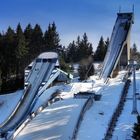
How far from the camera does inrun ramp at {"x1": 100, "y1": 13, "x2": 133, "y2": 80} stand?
220 ft

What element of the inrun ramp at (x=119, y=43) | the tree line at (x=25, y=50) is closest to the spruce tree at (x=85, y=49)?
the tree line at (x=25, y=50)

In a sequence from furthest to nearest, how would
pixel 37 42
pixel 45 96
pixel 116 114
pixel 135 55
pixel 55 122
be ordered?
pixel 135 55 < pixel 37 42 < pixel 45 96 < pixel 116 114 < pixel 55 122

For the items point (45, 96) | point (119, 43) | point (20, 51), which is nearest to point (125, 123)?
point (45, 96)

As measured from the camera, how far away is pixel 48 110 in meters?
41.1

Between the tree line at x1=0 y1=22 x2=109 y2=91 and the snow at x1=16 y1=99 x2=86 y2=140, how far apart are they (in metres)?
21.0

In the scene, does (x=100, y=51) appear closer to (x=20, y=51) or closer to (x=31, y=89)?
(x=20, y=51)

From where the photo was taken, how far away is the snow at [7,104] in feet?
147

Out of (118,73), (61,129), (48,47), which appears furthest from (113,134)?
(48,47)

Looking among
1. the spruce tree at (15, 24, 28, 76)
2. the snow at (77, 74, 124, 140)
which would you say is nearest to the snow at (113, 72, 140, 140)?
the snow at (77, 74, 124, 140)

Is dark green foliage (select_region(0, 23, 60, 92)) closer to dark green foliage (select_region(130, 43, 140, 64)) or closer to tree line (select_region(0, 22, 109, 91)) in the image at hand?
tree line (select_region(0, 22, 109, 91))

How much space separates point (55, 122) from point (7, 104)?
43.4ft

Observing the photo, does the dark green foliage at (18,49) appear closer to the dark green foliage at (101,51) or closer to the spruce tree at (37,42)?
the spruce tree at (37,42)

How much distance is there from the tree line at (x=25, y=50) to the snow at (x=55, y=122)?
21048 millimetres

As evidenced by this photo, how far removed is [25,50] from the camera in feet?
242
